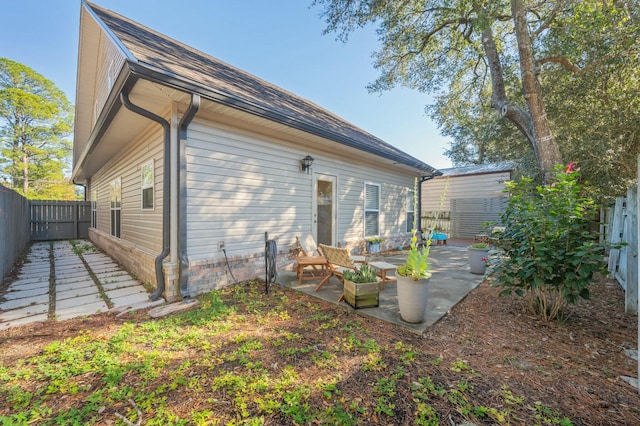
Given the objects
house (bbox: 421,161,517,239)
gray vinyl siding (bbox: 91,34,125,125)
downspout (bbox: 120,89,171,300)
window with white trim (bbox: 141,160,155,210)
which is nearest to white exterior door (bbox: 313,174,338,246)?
downspout (bbox: 120,89,171,300)

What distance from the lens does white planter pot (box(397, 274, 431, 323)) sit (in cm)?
291

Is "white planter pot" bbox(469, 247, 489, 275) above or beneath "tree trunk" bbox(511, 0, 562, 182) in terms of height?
beneath

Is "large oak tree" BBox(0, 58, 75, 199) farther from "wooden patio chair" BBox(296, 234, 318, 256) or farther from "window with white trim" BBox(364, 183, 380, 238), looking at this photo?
"window with white trim" BBox(364, 183, 380, 238)

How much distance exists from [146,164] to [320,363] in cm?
498

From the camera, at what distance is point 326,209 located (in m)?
6.59

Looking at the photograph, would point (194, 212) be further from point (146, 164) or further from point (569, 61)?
point (569, 61)

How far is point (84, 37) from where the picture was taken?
699 centimetres

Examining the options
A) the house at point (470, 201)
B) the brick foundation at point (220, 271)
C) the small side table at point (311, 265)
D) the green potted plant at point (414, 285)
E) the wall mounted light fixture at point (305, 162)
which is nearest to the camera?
the green potted plant at point (414, 285)

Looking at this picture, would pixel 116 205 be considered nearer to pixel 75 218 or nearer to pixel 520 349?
pixel 75 218

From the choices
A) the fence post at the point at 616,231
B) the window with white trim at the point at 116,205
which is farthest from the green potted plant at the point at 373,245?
the window with white trim at the point at 116,205

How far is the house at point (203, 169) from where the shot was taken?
3.89m

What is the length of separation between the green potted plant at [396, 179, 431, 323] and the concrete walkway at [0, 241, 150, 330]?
3693mm

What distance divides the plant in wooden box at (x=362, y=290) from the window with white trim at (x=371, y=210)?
4.10 meters

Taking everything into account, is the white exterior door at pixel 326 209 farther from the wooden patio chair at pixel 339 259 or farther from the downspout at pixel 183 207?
the downspout at pixel 183 207
